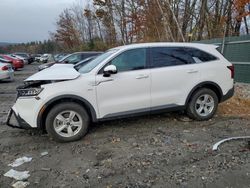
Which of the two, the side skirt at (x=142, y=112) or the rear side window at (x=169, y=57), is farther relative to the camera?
the rear side window at (x=169, y=57)

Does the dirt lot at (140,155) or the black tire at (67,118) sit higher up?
the black tire at (67,118)

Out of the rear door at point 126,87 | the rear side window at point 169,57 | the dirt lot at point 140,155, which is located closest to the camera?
the dirt lot at point 140,155

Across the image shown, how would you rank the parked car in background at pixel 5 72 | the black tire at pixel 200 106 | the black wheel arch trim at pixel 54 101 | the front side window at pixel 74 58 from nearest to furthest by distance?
the black wheel arch trim at pixel 54 101 < the black tire at pixel 200 106 < the front side window at pixel 74 58 < the parked car in background at pixel 5 72

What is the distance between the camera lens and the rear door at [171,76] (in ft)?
19.4

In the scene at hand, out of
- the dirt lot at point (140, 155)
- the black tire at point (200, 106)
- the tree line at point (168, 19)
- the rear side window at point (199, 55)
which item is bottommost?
the dirt lot at point (140, 155)

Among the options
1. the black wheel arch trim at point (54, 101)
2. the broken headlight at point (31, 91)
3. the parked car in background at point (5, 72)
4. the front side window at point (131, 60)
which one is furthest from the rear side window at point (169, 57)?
the parked car in background at point (5, 72)

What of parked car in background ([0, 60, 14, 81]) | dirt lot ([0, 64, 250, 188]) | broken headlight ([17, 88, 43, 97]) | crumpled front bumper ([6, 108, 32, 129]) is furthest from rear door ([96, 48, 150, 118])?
parked car in background ([0, 60, 14, 81])

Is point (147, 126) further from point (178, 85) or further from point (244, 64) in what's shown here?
point (244, 64)

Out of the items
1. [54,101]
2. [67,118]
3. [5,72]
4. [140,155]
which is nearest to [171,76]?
[140,155]

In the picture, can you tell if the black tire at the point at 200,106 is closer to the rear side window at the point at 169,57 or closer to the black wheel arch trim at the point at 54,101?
the rear side window at the point at 169,57

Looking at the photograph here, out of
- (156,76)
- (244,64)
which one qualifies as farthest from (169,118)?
(244,64)

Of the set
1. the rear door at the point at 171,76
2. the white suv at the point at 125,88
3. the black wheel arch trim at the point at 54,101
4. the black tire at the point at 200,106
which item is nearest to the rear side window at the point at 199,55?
the white suv at the point at 125,88

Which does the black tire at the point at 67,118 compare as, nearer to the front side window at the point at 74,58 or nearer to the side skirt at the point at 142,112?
the side skirt at the point at 142,112

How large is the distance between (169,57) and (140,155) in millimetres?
2454
